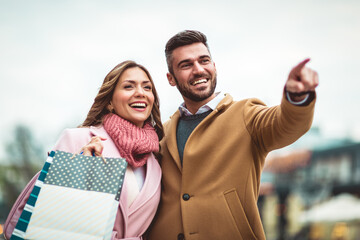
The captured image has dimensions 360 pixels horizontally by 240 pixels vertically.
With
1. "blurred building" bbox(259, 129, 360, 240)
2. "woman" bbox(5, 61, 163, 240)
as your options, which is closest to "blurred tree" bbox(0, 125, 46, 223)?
"blurred building" bbox(259, 129, 360, 240)

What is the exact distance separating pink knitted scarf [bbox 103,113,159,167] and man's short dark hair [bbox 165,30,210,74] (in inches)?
30.1

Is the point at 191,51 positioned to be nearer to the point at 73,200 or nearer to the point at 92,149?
the point at 92,149

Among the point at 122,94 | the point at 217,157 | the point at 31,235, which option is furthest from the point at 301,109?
the point at 31,235

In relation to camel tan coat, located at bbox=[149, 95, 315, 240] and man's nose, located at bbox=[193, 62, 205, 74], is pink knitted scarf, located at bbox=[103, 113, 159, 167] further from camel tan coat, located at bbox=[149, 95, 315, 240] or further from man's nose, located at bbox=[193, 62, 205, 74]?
man's nose, located at bbox=[193, 62, 205, 74]

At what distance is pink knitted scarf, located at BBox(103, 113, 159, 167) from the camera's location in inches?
95.0

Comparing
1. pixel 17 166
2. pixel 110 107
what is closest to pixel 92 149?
pixel 110 107

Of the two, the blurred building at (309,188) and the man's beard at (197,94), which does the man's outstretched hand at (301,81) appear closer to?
the man's beard at (197,94)

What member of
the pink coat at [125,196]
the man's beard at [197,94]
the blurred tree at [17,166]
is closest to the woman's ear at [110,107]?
the pink coat at [125,196]

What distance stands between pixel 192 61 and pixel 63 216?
171 cm

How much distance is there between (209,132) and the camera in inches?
100.0

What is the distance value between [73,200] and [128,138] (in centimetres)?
75

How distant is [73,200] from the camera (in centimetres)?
182

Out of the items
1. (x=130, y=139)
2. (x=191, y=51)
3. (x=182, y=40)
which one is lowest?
(x=130, y=139)

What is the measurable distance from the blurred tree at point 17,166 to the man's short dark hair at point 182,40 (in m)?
16.9
